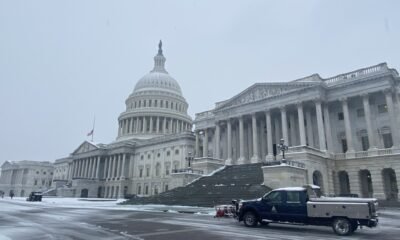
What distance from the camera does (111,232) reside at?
13172 mm

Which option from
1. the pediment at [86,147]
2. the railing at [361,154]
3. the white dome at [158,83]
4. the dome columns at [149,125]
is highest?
the white dome at [158,83]

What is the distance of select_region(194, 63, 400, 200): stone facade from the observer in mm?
36281

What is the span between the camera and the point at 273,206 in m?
14.8

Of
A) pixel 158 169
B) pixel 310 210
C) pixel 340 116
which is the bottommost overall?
pixel 310 210

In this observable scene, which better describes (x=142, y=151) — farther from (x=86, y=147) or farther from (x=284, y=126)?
(x=284, y=126)

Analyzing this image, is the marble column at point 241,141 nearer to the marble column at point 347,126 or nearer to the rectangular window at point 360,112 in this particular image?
the marble column at point 347,126

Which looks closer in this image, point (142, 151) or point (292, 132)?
point (292, 132)

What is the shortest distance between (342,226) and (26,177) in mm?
147361

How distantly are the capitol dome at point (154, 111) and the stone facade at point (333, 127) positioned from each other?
48.1 meters

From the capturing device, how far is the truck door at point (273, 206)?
14.6 metres

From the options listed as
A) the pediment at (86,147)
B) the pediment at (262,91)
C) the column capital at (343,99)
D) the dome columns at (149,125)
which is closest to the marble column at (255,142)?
the pediment at (262,91)

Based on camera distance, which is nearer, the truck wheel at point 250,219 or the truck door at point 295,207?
the truck door at point 295,207

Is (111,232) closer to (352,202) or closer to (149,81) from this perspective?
(352,202)

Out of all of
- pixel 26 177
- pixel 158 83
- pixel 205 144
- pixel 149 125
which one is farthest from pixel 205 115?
pixel 26 177
